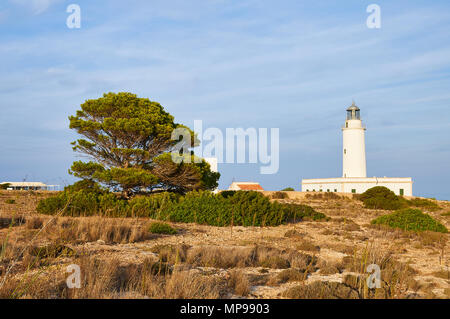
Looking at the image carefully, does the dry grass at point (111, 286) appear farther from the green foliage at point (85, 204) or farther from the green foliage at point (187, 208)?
the green foliage at point (85, 204)

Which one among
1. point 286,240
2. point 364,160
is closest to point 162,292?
point 286,240

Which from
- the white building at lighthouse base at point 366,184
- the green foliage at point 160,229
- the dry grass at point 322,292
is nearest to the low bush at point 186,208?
the green foliage at point 160,229

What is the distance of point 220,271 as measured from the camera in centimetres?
560

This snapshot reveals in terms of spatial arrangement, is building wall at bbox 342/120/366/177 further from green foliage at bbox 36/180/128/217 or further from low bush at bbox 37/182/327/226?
green foliage at bbox 36/180/128/217

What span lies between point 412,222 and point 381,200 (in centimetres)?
1354

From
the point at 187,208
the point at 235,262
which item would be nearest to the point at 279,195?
the point at 187,208

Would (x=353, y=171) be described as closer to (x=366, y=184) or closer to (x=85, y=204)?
(x=366, y=184)

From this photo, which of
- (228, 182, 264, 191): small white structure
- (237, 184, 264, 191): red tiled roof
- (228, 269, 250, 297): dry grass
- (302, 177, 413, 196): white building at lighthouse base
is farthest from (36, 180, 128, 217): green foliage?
(302, 177, 413, 196): white building at lighthouse base

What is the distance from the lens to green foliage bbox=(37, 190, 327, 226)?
12.2m

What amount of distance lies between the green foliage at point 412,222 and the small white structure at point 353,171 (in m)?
26.7

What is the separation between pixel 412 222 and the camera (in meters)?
12.3

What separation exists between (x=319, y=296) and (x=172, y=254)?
112 inches

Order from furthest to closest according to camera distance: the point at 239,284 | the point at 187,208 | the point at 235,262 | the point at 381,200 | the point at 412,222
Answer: the point at 381,200 < the point at 187,208 < the point at 412,222 < the point at 235,262 < the point at 239,284

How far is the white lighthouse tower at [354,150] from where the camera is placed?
41.5 meters
